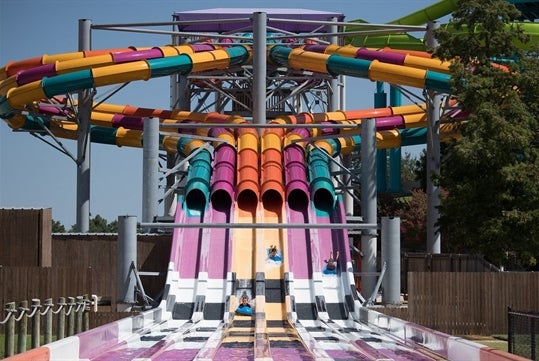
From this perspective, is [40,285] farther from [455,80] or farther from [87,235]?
[455,80]

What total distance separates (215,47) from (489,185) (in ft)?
50.8

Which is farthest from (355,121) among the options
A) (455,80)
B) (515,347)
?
(515,347)

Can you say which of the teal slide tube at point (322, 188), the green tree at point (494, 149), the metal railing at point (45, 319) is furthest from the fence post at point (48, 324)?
the green tree at point (494, 149)

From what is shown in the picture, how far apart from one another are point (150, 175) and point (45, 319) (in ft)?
12.6

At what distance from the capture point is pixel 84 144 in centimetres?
3675

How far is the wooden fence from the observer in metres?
25.6

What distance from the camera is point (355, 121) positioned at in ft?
121

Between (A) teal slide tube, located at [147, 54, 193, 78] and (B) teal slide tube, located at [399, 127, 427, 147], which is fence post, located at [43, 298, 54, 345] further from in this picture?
(B) teal slide tube, located at [399, 127, 427, 147]

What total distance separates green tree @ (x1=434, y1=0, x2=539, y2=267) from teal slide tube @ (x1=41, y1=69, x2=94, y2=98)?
36.3 ft

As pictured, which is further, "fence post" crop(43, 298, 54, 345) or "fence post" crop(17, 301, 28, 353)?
"fence post" crop(43, 298, 54, 345)

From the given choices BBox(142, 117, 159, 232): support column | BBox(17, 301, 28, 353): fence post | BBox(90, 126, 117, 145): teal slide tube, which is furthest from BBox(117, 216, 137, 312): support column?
BBox(90, 126, 117, 145): teal slide tube

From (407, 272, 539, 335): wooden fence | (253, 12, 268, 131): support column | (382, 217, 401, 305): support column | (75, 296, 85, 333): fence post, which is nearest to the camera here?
(382, 217, 401, 305): support column

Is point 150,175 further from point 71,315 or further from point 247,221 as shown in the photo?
point 247,221

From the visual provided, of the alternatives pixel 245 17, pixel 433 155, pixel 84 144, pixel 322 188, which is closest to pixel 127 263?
pixel 322 188
